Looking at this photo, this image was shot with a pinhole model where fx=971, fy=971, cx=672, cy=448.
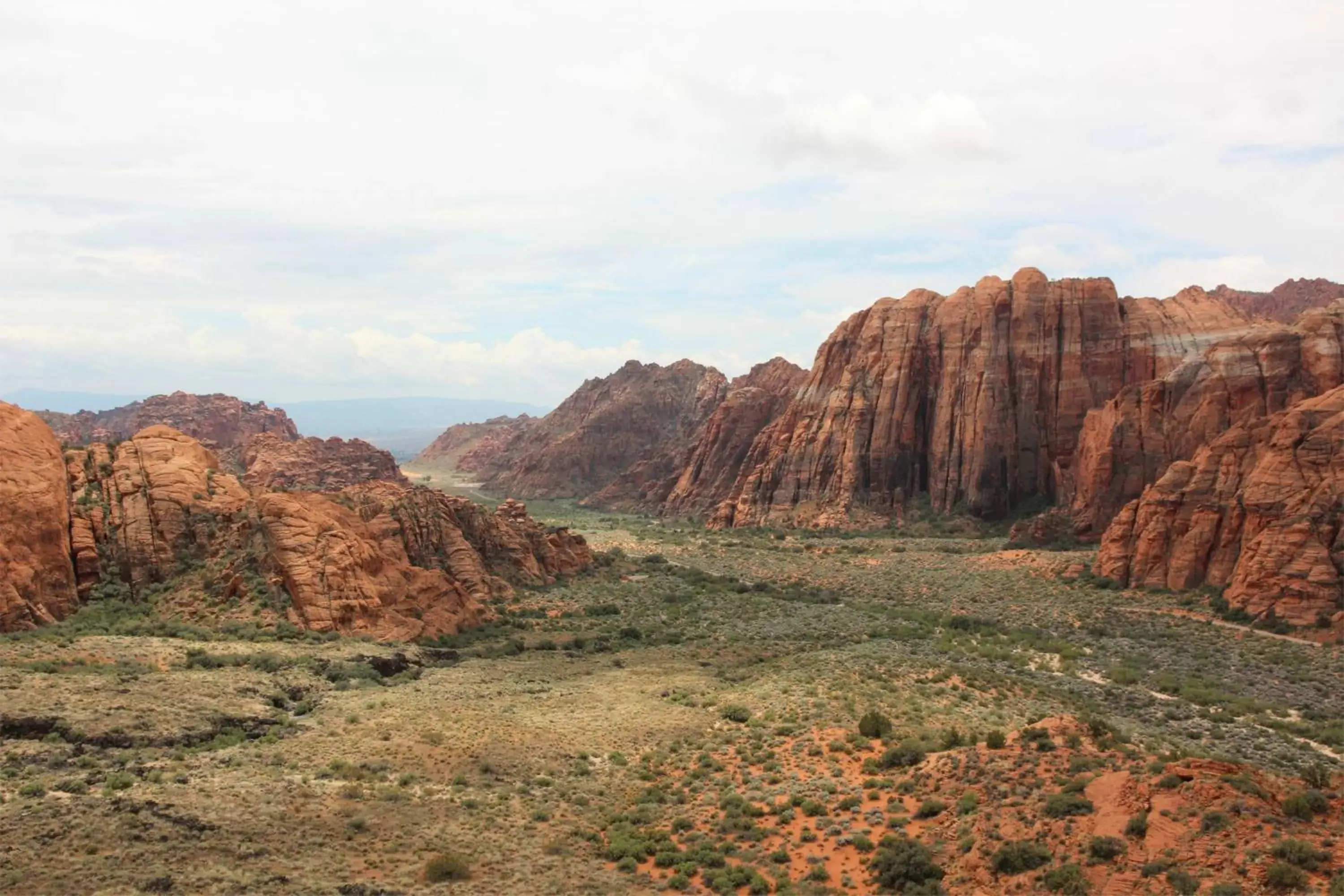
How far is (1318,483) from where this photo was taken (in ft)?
171

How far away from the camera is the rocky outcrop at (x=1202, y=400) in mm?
74750

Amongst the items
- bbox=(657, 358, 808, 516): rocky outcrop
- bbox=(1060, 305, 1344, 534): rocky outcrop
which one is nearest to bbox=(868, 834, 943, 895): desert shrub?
bbox=(1060, 305, 1344, 534): rocky outcrop

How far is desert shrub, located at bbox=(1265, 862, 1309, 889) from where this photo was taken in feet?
56.1

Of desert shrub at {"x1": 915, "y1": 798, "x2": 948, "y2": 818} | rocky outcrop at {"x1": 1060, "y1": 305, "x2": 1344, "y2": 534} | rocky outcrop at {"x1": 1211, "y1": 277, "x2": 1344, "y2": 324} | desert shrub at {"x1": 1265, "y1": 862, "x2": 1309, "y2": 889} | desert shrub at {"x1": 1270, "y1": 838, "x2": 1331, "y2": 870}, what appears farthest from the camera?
rocky outcrop at {"x1": 1211, "y1": 277, "x2": 1344, "y2": 324}

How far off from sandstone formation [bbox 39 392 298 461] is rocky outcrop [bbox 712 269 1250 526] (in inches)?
3533

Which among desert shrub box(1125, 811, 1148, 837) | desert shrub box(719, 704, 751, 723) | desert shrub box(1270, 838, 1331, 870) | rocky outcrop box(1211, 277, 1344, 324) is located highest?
rocky outcrop box(1211, 277, 1344, 324)

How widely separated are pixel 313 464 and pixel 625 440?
219ft

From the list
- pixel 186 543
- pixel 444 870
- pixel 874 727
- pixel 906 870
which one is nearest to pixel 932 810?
pixel 906 870

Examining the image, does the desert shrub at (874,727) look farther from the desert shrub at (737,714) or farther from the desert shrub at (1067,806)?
the desert shrub at (1067,806)

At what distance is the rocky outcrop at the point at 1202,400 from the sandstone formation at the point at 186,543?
53360mm

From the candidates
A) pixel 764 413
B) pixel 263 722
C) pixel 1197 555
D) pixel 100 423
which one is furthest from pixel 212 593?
pixel 100 423

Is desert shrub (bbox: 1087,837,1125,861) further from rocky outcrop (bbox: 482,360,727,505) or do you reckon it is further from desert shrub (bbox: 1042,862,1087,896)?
rocky outcrop (bbox: 482,360,727,505)

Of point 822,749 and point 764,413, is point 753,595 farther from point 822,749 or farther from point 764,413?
point 764,413

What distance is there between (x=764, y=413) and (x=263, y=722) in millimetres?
100347
